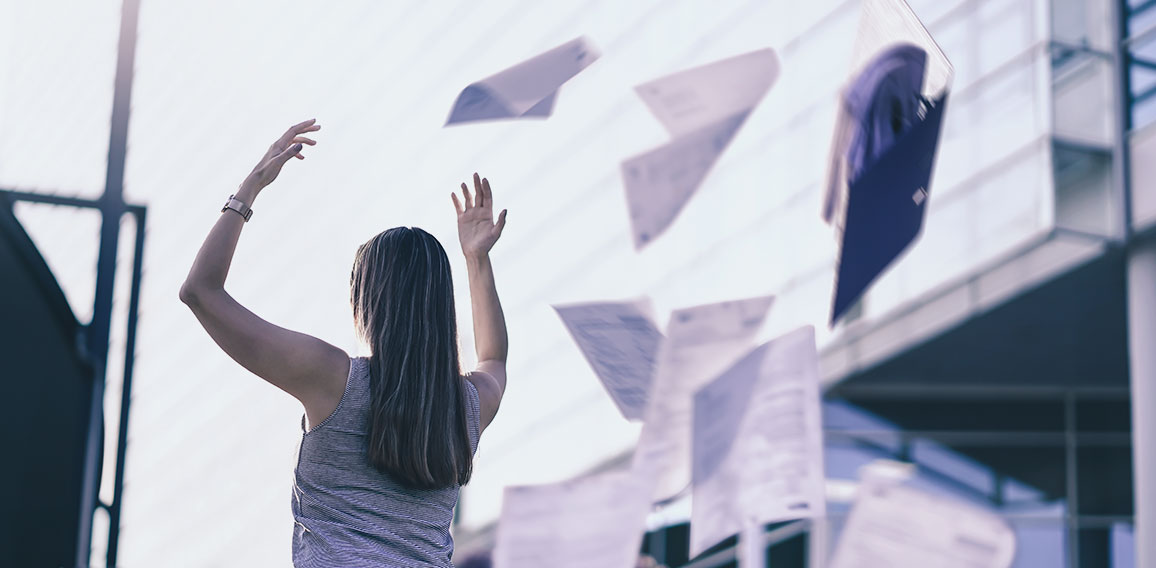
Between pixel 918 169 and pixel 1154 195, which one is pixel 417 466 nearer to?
pixel 918 169

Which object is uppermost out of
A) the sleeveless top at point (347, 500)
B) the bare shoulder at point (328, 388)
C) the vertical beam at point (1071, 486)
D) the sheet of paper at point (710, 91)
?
the sheet of paper at point (710, 91)

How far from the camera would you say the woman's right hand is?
6.80ft

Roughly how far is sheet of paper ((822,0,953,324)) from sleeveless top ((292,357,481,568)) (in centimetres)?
108

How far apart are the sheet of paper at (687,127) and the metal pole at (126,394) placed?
107 centimetres

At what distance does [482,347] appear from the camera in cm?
198

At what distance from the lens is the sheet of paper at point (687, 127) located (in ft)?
A: 8.77

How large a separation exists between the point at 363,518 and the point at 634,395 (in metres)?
1.18

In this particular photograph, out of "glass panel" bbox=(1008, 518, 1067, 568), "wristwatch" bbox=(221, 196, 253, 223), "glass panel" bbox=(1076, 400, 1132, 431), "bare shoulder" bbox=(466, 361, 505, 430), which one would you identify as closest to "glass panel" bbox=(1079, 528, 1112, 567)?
"glass panel" bbox=(1008, 518, 1067, 568)

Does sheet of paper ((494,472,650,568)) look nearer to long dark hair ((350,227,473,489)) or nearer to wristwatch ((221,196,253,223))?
long dark hair ((350,227,473,489))

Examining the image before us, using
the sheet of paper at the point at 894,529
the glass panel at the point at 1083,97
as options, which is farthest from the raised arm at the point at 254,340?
the glass panel at the point at 1083,97

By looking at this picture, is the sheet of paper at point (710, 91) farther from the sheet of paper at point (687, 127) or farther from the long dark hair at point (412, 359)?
the long dark hair at point (412, 359)

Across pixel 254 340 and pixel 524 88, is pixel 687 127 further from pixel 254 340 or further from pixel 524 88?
pixel 254 340

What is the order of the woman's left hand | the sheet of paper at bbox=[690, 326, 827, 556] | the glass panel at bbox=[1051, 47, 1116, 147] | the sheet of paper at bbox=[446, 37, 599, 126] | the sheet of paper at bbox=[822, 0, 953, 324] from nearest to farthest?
the woman's left hand → the sheet of paper at bbox=[446, 37, 599, 126] → the sheet of paper at bbox=[822, 0, 953, 324] → the sheet of paper at bbox=[690, 326, 827, 556] → the glass panel at bbox=[1051, 47, 1116, 147]

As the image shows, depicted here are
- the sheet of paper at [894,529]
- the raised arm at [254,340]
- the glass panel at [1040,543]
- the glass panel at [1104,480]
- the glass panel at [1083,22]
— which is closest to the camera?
the raised arm at [254,340]
